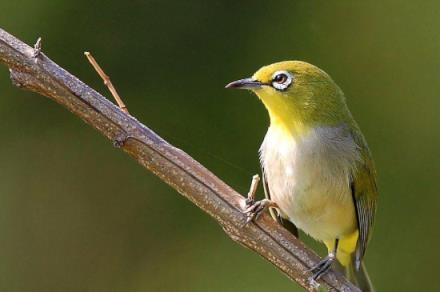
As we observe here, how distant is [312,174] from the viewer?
3.86 metres

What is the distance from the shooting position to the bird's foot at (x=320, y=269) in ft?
11.4

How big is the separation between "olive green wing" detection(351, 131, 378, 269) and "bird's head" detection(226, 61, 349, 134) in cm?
23

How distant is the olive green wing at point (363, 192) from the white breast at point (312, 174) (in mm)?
45

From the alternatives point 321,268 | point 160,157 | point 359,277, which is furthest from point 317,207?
point 160,157

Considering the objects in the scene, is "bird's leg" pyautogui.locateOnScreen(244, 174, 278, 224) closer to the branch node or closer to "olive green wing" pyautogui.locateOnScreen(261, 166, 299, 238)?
the branch node

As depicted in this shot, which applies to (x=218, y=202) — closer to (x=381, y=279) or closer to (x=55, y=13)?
(x=381, y=279)

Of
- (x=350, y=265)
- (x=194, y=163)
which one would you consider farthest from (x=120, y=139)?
(x=350, y=265)

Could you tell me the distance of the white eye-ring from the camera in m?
3.85

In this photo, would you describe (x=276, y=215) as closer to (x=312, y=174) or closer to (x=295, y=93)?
(x=312, y=174)

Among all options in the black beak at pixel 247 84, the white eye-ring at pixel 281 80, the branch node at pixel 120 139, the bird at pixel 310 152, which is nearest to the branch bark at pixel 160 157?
the branch node at pixel 120 139

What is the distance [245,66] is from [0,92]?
1853mm

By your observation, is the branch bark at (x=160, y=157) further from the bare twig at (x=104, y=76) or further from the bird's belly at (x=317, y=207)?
the bird's belly at (x=317, y=207)

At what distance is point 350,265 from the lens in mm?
4445

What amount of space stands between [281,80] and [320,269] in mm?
859
